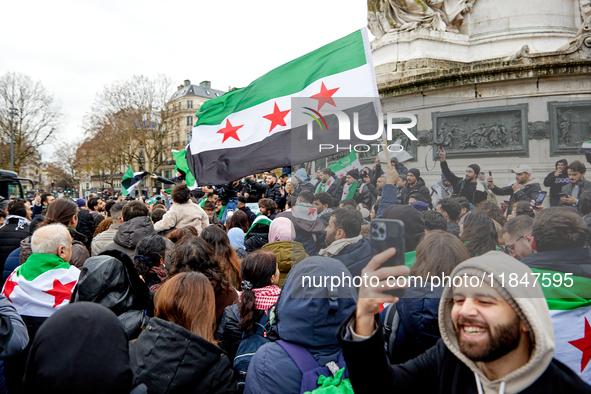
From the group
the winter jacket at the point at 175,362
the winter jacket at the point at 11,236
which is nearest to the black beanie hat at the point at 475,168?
the winter jacket at the point at 175,362

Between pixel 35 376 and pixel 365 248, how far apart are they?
158cm

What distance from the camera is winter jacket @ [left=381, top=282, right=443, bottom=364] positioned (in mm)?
1954

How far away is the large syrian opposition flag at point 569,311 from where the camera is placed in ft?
7.34

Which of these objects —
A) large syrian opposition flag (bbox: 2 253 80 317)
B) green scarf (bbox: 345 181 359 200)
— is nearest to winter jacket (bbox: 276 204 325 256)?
green scarf (bbox: 345 181 359 200)

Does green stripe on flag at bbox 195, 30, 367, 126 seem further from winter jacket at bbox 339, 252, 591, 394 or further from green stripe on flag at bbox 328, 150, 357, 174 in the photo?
winter jacket at bbox 339, 252, 591, 394

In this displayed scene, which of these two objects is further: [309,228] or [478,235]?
[309,228]

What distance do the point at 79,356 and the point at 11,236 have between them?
450 centimetres

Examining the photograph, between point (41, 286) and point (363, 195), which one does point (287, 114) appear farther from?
point (41, 286)

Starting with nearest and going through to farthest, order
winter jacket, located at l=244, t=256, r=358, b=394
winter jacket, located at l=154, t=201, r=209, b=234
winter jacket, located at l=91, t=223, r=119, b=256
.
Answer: winter jacket, located at l=244, t=256, r=358, b=394 → winter jacket, located at l=91, t=223, r=119, b=256 → winter jacket, located at l=154, t=201, r=209, b=234

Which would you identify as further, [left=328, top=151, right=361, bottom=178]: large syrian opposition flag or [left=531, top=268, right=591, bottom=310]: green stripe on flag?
[left=328, top=151, right=361, bottom=178]: large syrian opposition flag

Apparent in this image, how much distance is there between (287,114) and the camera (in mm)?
3980

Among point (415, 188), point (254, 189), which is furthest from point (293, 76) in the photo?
point (254, 189)

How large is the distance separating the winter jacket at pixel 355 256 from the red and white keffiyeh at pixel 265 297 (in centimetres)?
61

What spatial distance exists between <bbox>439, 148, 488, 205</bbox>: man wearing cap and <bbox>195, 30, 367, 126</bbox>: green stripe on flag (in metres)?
1.16
